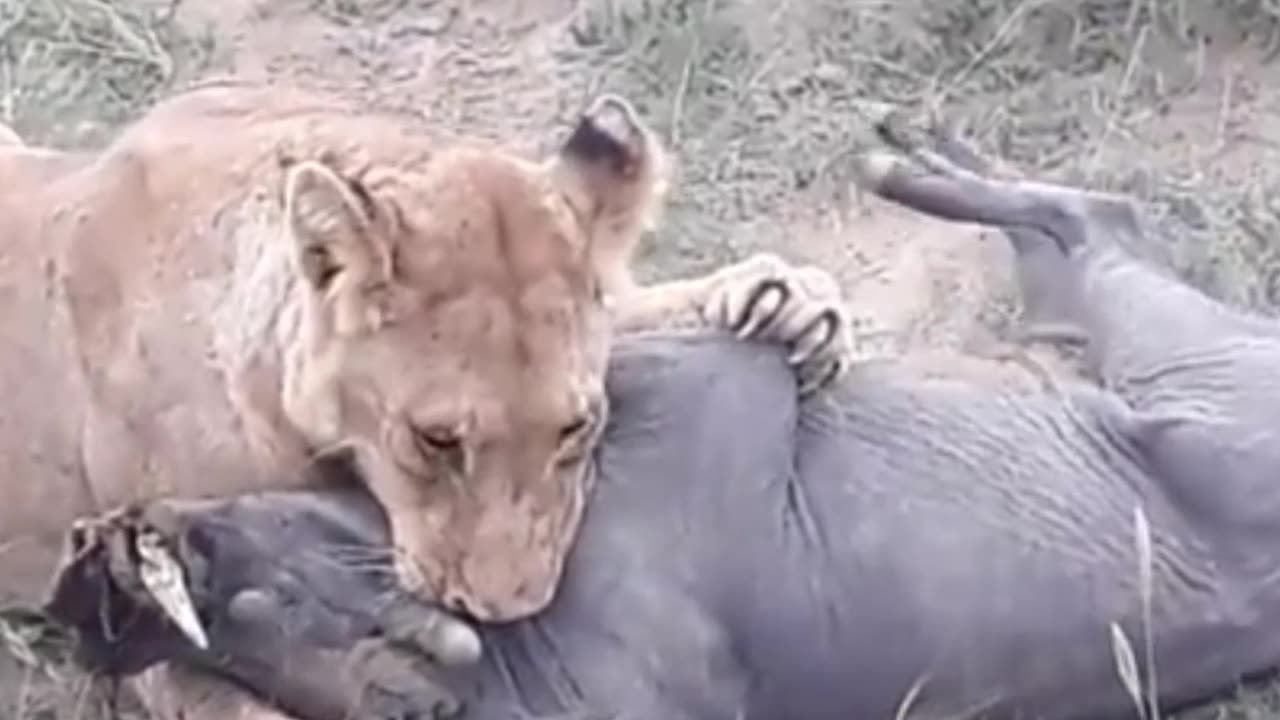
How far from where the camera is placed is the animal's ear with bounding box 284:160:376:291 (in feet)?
11.3

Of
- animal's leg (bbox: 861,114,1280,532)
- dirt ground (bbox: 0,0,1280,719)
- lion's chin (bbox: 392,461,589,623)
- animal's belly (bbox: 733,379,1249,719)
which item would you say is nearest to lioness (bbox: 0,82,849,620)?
lion's chin (bbox: 392,461,589,623)

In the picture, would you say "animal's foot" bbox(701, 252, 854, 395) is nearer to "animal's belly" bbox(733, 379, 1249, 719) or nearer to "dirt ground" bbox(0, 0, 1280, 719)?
"animal's belly" bbox(733, 379, 1249, 719)

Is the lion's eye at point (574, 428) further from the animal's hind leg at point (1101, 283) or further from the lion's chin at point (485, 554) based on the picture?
the animal's hind leg at point (1101, 283)

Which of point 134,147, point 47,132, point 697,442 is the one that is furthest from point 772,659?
point 47,132

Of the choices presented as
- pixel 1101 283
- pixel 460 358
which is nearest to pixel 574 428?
pixel 460 358

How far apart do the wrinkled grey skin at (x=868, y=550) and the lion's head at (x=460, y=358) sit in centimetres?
8

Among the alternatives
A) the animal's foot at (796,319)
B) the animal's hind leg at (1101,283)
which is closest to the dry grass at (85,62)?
the animal's hind leg at (1101,283)

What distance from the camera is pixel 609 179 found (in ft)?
11.9

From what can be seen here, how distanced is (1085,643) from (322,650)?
0.88 meters

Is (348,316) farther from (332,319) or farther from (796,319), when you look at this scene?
(796,319)

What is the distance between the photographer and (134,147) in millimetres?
4078

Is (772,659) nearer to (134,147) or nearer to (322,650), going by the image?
(322,650)

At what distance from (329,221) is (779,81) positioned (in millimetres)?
1863

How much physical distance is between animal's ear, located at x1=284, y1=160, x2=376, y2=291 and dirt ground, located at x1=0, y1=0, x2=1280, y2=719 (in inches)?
55.5
